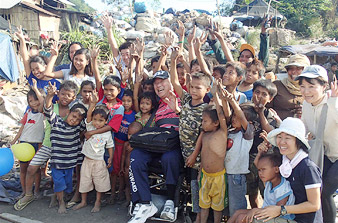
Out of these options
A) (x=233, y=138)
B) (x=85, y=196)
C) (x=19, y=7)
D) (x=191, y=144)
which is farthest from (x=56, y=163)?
(x=19, y=7)

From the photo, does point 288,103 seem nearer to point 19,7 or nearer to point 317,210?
point 317,210

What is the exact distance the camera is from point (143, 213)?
139 inches

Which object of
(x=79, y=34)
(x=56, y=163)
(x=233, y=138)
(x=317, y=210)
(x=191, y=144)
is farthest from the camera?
(x=79, y=34)

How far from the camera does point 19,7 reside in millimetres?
18766

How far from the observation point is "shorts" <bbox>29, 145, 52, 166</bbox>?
4156mm

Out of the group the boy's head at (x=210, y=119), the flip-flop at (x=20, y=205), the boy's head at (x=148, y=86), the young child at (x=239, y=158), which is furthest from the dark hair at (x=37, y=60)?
the young child at (x=239, y=158)

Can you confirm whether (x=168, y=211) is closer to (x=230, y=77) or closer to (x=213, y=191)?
(x=213, y=191)

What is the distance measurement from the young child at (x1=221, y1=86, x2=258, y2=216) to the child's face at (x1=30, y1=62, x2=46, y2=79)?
9.72ft

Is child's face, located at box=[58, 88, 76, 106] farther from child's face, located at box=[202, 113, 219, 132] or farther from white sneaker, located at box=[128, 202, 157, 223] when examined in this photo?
child's face, located at box=[202, 113, 219, 132]

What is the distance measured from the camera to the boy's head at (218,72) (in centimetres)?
423

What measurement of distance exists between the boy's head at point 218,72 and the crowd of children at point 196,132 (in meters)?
0.02

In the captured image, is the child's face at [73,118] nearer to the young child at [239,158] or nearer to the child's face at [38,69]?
the child's face at [38,69]

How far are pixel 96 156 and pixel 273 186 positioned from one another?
88.8 inches

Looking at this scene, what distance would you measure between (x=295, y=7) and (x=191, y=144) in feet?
86.6
